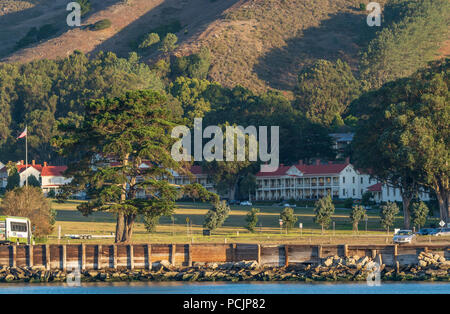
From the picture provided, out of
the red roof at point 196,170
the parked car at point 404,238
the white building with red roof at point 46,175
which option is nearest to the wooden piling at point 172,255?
the parked car at point 404,238

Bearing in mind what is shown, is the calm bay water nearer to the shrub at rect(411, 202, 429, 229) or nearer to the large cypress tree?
the large cypress tree

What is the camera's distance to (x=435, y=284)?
64.5 meters

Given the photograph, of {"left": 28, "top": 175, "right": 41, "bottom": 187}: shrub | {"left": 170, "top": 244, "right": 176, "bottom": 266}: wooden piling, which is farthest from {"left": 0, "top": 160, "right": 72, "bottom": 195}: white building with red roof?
{"left": 170, "top": 244, "right": 176, "bottom": 266}: wooden piling

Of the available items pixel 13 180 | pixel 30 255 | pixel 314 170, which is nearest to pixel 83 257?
pixel 30 255

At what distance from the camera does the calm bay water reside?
62.2 m

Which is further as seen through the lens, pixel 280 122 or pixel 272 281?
pixel 280 122

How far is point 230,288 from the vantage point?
6369 centimetres

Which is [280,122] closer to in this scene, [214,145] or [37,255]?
[214,145]

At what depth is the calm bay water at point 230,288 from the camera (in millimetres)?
62156

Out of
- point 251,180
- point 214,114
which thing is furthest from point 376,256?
point 214,114

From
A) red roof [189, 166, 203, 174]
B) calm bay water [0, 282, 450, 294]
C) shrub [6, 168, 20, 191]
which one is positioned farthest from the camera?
red roof [189, 166, 203, 174]

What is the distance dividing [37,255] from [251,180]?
7746 centimetres

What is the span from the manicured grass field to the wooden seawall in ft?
34.5
